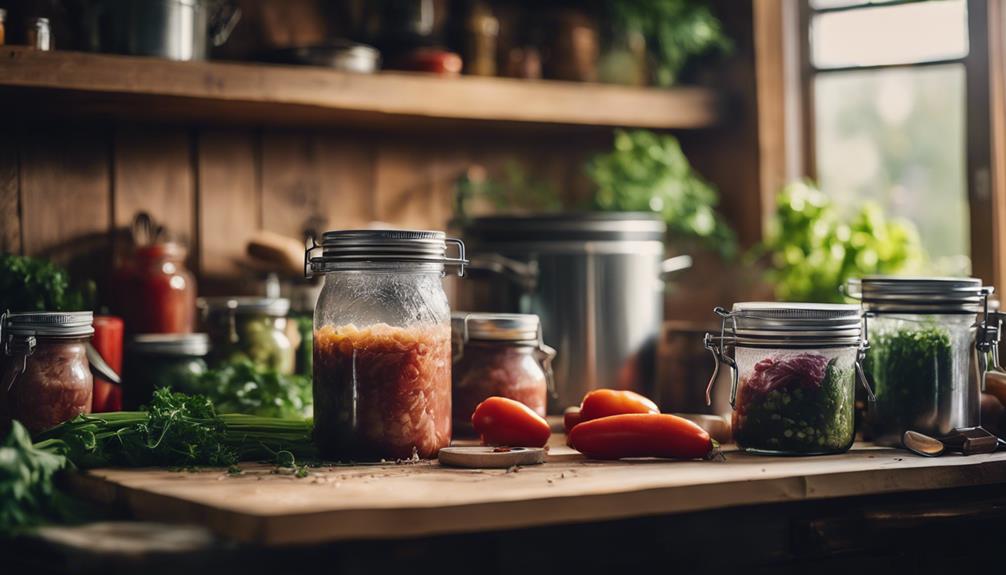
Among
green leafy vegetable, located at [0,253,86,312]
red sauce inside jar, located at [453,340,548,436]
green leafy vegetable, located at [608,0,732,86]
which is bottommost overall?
red sauce inside jar, located at [453,340,548,436]

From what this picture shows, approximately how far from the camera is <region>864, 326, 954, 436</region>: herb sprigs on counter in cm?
200

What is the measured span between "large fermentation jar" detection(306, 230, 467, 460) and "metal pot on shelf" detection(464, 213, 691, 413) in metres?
0.68

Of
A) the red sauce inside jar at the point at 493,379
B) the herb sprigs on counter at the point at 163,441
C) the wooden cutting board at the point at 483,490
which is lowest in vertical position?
the wooden cutting board at the point at 483,490

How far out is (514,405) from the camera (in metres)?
1.97

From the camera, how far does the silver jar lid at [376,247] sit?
6.13 feet

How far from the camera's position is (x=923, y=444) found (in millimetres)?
1934

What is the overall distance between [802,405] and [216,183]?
1.58m

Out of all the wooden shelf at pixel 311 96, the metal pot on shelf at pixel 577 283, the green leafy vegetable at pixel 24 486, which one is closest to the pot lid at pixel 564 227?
the metal pot on shelf at pixel 577 283

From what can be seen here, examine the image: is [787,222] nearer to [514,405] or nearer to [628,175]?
[628,175]

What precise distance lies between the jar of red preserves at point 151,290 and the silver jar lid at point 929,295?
4.82 ft

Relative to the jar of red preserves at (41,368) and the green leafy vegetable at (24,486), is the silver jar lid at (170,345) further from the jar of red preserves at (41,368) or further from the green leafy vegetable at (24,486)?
the green leafy vegetable at (24,486)

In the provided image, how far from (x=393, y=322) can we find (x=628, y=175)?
1313mm

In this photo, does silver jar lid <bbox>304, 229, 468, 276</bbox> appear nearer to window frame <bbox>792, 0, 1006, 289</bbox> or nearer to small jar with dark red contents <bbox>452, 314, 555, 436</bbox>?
small jar with dark red contents <bbox>452, 314, 555, 436</bbox>

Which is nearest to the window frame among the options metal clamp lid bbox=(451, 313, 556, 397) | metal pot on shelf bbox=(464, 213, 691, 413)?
metal pot on shelf bbox=(464, 213, 691, 413)
